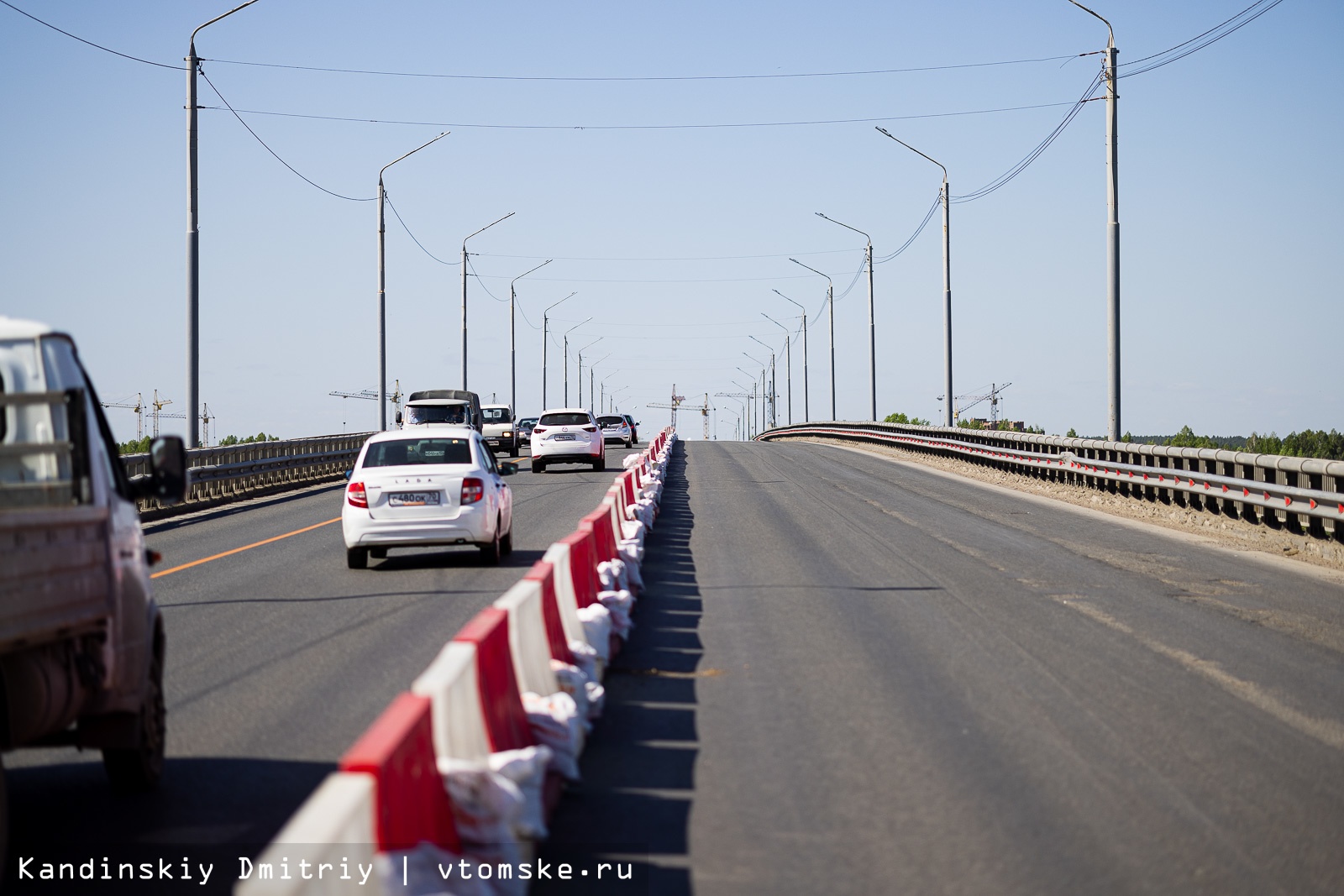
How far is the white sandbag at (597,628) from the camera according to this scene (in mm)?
8438

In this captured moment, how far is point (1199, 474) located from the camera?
2112cm

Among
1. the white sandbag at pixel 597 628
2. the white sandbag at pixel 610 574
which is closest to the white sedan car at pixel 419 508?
the white sandbag at pixel 610 574

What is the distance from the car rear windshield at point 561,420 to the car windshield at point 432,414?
2.23 meters

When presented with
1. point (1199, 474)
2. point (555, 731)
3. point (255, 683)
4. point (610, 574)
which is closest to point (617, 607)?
point (610, 574)

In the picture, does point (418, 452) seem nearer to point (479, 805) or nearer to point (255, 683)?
point (255, 683)

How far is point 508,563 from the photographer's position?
16219 mm

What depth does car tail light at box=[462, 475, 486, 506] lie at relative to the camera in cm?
1575

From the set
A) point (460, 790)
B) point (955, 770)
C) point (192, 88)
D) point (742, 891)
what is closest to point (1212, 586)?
point (955, 770)

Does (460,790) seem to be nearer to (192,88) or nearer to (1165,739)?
(1165,739)

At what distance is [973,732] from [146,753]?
13.6 feet

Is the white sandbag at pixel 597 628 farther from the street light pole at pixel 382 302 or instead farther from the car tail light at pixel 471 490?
the street light pole at pixel 382 302

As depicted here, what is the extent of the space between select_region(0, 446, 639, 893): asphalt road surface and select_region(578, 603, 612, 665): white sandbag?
4.16 ft

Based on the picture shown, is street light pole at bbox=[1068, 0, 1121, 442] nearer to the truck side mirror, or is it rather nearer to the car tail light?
the car tail light

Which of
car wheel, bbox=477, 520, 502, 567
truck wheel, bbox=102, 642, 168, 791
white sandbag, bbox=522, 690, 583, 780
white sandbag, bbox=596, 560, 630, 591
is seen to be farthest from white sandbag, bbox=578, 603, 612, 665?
car wheel, bbox=477, 520, 502, 567
